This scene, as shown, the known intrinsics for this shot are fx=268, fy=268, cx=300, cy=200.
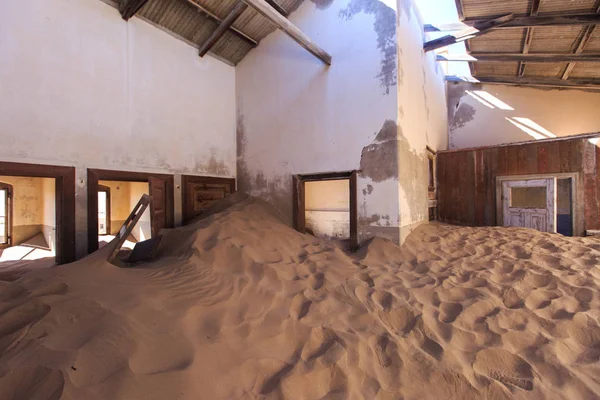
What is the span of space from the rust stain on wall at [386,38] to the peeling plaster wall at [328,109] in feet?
0.06

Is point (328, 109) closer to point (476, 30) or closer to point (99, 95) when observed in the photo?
point (476, 30)

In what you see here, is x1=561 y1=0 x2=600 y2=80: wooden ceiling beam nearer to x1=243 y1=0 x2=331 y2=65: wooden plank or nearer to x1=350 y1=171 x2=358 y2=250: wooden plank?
x1=243 y1=0 x2=331 y2=65: wooden plank

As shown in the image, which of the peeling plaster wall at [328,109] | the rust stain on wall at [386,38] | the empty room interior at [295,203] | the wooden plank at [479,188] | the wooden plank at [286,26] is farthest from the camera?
the wooden plank at [479,188]

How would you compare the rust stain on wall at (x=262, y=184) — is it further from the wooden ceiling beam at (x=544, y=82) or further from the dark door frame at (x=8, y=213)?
the dark door frame at (x=8, y=213)

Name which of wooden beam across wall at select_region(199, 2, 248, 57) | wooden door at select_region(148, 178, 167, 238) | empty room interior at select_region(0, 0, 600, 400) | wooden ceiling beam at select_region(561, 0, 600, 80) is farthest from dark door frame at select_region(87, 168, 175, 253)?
wooden ceiling beam at select_region(561, 0, 600, 80)

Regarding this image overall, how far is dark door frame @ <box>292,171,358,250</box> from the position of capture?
5.37m

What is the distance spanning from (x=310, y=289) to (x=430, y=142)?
5926mm

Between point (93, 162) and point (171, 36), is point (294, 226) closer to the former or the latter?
point (93, 162)

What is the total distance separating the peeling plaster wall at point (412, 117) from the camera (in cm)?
510

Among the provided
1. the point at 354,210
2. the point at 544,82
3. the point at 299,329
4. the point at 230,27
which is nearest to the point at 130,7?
the point at 230,27

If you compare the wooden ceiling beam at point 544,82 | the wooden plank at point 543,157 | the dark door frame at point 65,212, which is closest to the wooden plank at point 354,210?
the wooden plank at point 543,157

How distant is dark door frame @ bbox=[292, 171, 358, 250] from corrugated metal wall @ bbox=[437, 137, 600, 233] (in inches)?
150

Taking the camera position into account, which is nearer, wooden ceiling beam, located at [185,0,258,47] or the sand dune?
the sand dune

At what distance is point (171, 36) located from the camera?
630 cm
